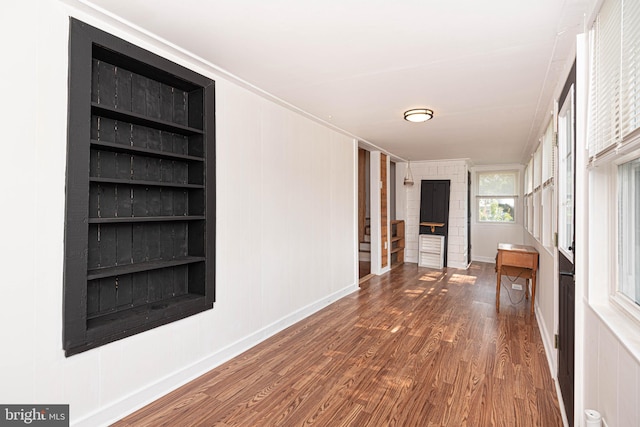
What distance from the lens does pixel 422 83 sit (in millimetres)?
2912

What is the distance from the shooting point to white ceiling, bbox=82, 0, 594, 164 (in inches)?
72.7

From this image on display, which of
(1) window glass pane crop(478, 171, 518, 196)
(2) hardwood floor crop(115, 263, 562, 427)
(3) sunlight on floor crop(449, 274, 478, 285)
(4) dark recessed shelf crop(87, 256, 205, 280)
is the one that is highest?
(1) window glass pane crop(478, 171, 518, 196)

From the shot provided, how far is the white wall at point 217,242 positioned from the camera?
1656 mm

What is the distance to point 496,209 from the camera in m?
7.93

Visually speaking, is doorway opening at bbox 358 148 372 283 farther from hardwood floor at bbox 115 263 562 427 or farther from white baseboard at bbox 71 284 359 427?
white baseboard at bbox 71 284 359 427

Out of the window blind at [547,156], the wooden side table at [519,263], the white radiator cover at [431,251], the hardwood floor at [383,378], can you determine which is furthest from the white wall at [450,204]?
the window blind at [547,156]

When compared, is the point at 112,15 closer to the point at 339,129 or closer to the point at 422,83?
the point at 422,83

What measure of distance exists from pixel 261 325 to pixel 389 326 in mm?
1416

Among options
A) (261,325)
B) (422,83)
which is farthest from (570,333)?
(261,325)

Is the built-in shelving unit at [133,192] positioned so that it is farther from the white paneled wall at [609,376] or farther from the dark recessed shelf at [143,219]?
the white paneled wall at [609,376]

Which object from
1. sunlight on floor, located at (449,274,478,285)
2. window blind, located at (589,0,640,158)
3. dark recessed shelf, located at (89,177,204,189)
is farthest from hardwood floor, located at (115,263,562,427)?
window blind, located at (589,0,640,158)

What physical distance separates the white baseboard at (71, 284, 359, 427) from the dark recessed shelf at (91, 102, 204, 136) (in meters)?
1.80

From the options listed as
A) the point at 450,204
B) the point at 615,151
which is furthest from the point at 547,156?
the point at 450,204

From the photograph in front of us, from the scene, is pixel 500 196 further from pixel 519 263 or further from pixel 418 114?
pixel 418 114
